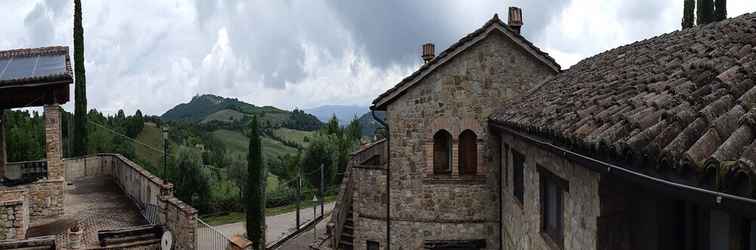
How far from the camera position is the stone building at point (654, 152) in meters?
2.74

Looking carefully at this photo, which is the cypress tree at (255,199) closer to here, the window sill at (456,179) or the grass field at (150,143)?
the window sill at (456,179)

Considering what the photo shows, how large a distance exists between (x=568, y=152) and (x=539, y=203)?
275 centimetres

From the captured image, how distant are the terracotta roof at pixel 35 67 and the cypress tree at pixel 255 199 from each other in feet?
40.3

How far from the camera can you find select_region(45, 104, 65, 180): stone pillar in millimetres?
13422

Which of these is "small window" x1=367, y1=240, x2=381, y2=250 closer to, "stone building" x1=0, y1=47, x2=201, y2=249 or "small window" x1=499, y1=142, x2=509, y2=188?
"small window" x1=499, y1=142, x2=509, y2=188

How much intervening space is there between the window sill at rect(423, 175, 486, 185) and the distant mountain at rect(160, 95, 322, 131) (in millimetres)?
85195

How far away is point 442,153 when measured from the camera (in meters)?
12.5

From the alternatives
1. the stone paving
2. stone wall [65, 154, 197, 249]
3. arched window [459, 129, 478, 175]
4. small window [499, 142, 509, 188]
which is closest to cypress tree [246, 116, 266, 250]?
stone wall [65, 154, 197, 249]

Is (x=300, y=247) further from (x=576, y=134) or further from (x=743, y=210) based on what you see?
A: (x=743, y=210)

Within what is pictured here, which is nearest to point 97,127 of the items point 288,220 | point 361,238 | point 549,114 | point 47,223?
point 288,220

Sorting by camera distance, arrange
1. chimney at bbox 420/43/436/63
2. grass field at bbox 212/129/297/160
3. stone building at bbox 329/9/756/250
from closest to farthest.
Result: stone building at bbox 329/9/756/250, chimney at bbox 420/43/436/63, grass field at bbox 212/129/297/160

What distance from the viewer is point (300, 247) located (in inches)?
1006

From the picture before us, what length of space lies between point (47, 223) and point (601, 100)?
13370 millimetres

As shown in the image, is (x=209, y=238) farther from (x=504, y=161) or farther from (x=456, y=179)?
(x=504, y=161)
